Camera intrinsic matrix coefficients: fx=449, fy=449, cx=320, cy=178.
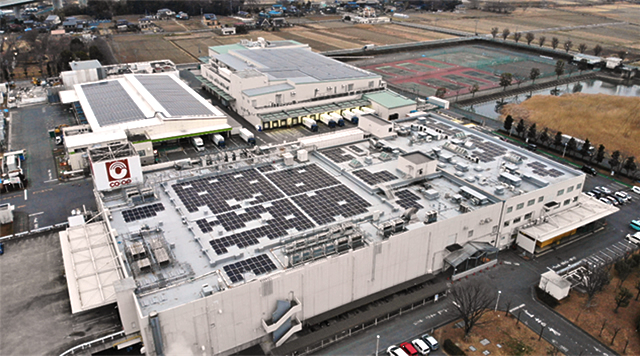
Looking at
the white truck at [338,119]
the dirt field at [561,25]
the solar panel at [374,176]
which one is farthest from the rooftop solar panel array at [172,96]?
the dirt field at [561,25]

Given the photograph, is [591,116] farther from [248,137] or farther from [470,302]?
[470,302]

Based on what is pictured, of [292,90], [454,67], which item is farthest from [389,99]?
[454,67]

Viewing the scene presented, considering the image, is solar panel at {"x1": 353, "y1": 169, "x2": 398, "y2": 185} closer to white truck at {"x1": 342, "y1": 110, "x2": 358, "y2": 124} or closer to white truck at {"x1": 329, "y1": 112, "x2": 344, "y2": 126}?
white truck at {"x1": 329, "y1": 112, "x2": 344, "y2": 126}

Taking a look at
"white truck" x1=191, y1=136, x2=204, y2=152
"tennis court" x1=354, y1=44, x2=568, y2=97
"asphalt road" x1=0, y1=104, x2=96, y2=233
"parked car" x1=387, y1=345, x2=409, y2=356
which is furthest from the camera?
"tennis court" x1=354, y1=44, x2=568, y2=97

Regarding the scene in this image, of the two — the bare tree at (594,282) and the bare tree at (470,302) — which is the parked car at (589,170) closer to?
the bare tree at (594,282)

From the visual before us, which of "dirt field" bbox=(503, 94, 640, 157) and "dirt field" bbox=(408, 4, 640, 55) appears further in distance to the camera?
"dirt field" bbox=(408, 4, 640, 55)

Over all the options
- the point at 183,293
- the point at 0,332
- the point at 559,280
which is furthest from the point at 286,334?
the point at 559,280

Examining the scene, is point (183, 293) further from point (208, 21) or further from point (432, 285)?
point (208, 21)

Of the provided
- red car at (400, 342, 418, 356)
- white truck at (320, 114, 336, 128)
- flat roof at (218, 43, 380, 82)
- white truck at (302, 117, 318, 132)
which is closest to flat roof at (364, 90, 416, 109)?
flat roof at (218, 43, 380, 82)
